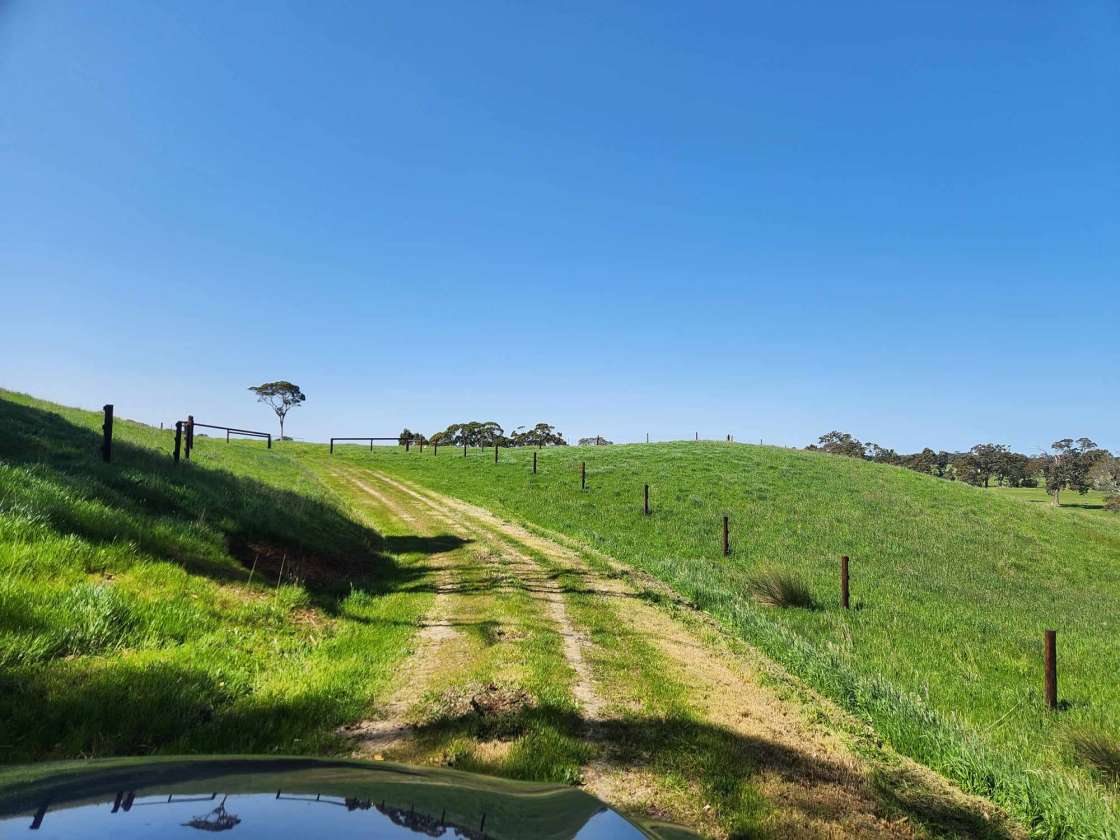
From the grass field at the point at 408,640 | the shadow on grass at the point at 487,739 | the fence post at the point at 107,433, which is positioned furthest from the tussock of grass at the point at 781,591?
the fence post at the point at 107,433

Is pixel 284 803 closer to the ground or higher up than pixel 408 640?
higher up

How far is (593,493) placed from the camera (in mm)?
31000

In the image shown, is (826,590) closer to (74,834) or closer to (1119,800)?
(1119,800)

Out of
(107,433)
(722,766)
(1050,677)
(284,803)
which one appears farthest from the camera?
(107,433)

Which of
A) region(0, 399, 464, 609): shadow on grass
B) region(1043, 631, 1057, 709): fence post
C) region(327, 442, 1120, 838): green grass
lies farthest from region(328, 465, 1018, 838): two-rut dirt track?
region(1043, 631, 1057, 709): fence post

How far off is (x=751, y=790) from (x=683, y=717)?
137cm

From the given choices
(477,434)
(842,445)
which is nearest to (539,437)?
(477,434)

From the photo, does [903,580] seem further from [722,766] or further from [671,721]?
[722,766]

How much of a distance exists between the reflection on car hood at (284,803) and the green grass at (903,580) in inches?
204

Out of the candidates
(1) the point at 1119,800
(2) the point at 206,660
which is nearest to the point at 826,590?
(1) the point at 1119,800

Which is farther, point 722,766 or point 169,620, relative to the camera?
point 169,620

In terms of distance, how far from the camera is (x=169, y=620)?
6406 mm

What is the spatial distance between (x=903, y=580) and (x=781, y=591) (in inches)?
313

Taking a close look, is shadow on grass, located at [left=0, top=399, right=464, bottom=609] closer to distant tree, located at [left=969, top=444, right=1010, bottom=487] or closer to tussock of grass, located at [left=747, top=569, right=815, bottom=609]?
tussock of grass, located at [left=747, top=569, right=815, bottom=609]
